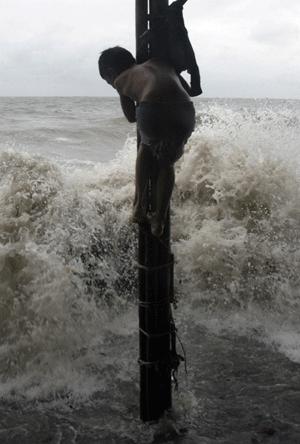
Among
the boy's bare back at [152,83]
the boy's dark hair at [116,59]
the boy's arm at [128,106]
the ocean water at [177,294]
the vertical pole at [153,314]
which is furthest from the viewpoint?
the ocean water at [177,294]

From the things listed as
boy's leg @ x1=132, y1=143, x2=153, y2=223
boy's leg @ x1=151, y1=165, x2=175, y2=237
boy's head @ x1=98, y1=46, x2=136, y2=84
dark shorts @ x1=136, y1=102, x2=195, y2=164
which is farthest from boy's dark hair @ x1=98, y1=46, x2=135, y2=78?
boy's leg @ x1=151, y1=165, x2=175, y2=237

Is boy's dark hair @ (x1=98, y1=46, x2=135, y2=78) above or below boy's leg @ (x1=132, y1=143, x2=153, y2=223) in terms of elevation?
above

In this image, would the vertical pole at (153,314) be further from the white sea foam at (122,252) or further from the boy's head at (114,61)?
the white sea foam at (122,252)

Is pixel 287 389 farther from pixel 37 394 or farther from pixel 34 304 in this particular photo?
pixel 34 304

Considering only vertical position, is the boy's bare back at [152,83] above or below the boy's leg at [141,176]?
above

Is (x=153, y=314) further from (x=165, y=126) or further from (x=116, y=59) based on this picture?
(x=116, y=59)

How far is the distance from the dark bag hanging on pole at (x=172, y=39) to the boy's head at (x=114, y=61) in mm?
131

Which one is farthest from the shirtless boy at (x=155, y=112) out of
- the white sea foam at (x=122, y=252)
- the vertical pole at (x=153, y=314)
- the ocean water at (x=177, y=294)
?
the white sea foam at (x=122, y=252)

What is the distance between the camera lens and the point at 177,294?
539 centimetres

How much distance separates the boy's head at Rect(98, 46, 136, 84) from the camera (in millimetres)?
2826

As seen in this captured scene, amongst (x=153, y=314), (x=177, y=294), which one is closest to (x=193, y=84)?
(x=153, y=314)

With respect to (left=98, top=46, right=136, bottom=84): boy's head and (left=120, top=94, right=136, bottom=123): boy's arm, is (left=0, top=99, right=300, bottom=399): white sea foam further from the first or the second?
(left=98, top=46, right=136, bottom=84): boy's head

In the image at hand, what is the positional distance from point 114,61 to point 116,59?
0.02 metres

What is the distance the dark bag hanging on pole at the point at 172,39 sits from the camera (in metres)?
2.73
